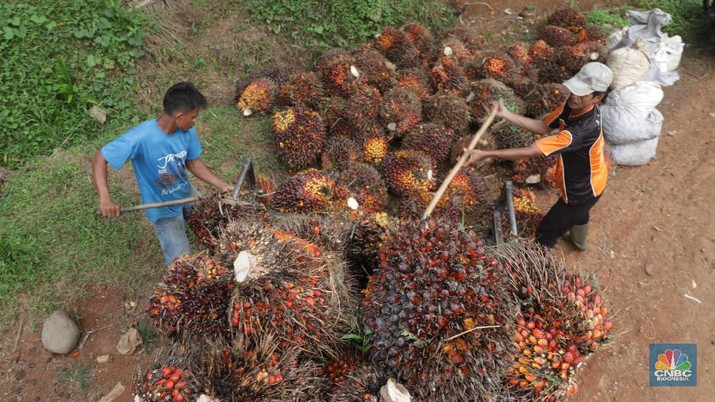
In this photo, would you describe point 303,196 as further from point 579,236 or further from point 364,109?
point 579,236

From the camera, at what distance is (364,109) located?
4359 mm

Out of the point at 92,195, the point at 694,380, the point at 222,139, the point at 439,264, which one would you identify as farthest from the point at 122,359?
the point at 694,380

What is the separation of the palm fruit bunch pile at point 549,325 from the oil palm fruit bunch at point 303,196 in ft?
5.16

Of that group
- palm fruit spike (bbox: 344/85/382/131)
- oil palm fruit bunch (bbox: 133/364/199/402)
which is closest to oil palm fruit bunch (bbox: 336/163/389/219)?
palm fruit spike (bbox: 344/85/382/131)

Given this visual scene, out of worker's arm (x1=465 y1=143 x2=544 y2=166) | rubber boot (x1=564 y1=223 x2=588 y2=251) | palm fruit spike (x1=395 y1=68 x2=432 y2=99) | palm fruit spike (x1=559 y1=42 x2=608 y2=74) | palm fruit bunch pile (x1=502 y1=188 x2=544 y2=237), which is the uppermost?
worker's arm (x1=465 y1=143 x2=544 y2=166)

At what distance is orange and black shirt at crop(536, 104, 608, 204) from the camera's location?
3.02 m

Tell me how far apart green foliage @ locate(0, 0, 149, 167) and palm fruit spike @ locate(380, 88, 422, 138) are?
283 cm

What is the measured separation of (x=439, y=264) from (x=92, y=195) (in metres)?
3.66

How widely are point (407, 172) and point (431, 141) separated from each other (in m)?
0.54

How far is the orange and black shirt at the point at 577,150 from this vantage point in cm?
302

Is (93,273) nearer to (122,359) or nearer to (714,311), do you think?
(122,359)

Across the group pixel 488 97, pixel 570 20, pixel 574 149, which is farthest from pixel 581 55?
pixel 574 149

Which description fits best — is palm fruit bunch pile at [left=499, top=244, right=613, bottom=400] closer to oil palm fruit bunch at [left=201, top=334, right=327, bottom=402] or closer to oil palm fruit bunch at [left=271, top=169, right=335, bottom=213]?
oil palm fruit bunch at [left=201, top=334, right=327, bottom=402]

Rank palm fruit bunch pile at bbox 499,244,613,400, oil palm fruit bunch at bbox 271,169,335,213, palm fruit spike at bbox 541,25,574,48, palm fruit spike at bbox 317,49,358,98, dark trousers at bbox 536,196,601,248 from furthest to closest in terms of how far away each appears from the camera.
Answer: palm fruit spike at bbox 541,25,574,48 → palm fruit spike at bbox 317,49,358,98 → dark trousers at bbox 536,196,601,248 → oil palm fruit bunch at bbox 271,169,335,213 → palm fruit bunch pile at bbox 499,244,613,400
